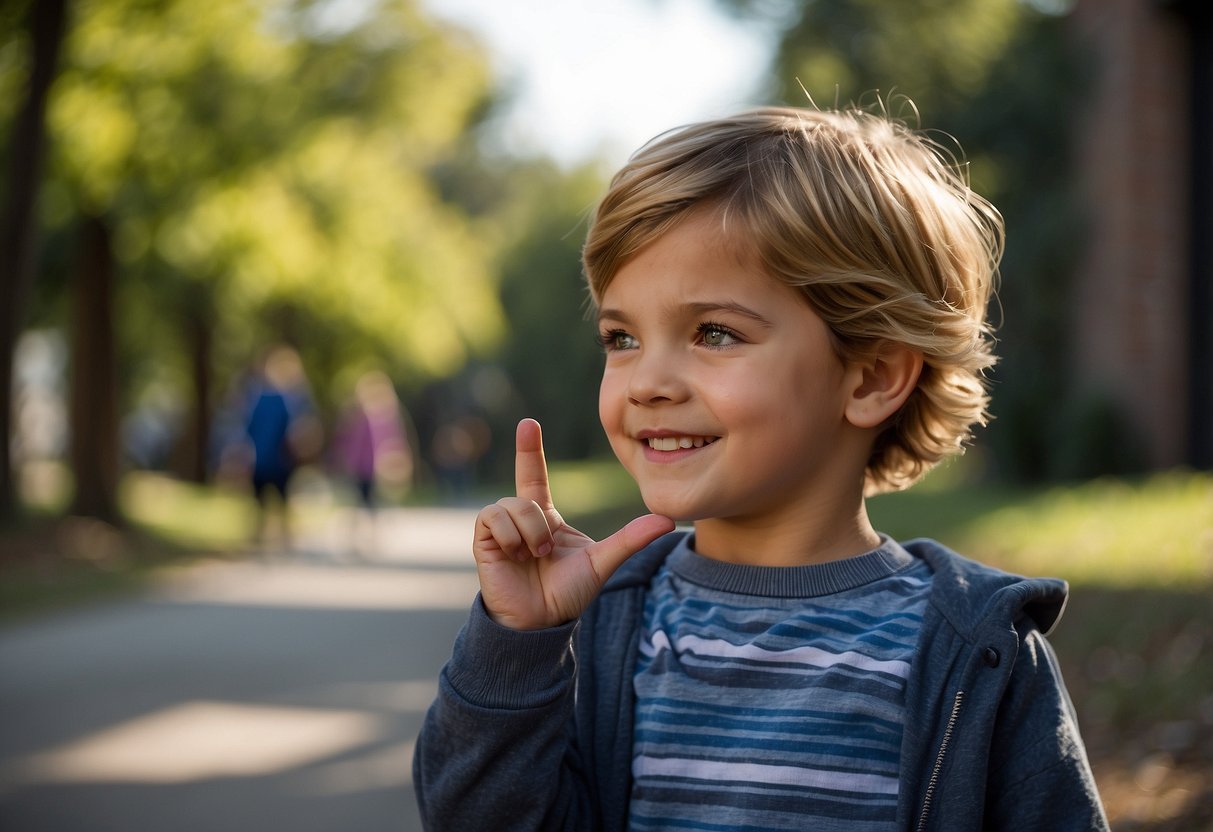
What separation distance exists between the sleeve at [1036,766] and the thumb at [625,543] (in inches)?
22.8

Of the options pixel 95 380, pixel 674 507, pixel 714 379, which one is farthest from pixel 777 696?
pixel 95 380

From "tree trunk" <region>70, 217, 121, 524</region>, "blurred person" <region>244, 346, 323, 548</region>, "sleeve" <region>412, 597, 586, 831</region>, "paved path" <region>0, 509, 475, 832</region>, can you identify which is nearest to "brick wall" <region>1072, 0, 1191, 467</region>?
"paved path" <region>0, 509, 475, 832</region>

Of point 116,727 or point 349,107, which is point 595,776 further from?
point 349,107

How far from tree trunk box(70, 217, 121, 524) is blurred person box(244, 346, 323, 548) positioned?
8.04 ft

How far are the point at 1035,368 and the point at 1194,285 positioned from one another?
2.06m

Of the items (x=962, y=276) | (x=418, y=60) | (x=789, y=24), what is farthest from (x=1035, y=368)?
(x=962, y=276)

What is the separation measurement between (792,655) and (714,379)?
440 mm

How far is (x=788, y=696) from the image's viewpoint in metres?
1.93

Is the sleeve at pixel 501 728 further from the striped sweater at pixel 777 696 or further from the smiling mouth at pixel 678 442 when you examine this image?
the smiling mouth at pixel 678 442

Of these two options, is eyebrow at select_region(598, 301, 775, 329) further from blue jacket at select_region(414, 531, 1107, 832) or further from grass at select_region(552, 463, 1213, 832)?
grass at select_region(552, 463, 1213, 832)

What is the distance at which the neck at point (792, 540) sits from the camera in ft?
6.80

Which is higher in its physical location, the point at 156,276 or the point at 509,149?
the point at 509,149

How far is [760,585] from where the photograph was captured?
2.05m

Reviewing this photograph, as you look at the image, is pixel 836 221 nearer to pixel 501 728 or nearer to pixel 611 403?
pixel 611 403
